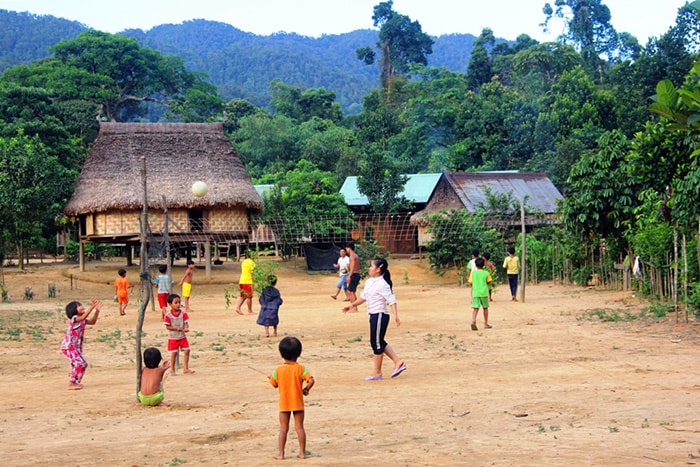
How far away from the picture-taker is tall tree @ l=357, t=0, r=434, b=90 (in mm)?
71750

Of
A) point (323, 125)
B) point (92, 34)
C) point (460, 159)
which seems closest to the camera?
point (460, 159)

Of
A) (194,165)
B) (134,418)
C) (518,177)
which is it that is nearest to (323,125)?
(518,177)

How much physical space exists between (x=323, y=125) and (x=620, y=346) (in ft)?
141

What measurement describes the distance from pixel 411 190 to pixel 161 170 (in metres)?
13.4

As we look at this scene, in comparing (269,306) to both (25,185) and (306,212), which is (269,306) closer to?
(25,185)

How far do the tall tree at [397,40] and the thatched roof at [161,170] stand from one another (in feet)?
127

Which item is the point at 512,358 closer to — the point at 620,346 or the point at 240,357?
the point at 620,346

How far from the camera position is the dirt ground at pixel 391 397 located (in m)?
6.91

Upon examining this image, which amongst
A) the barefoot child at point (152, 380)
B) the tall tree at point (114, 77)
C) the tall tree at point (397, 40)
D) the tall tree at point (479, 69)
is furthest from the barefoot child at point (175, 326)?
the tall tree at point (397, 40)

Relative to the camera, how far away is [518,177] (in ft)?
130

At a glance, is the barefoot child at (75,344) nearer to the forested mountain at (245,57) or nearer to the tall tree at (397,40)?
the tall tree at (397,40)

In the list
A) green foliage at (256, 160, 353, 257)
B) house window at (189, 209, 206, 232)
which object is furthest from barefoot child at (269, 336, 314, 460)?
green foliage at (256, 160, 353, 257)

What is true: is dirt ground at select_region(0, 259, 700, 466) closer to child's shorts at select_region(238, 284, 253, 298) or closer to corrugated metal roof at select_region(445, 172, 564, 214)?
child's shorts at select_region(238, 284, 253, 298)

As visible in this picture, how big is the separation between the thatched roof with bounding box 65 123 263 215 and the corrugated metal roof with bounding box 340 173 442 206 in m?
7.60
